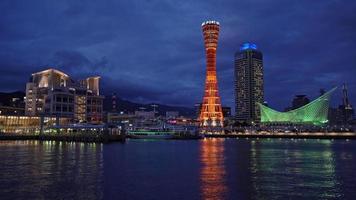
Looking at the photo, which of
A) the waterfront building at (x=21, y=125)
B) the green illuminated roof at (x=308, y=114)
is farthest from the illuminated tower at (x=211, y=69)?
the waterfront building at (x=21, y=125)

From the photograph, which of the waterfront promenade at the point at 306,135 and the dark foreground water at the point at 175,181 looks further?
the waterfront promenade at the point at 306,135

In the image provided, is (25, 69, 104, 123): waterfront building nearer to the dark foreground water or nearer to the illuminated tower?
the illuminated tower

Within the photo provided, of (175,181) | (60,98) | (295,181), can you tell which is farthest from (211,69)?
(175,181)

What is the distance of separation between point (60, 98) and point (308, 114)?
251 feet

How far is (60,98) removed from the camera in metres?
102

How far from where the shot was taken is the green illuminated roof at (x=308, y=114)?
121m

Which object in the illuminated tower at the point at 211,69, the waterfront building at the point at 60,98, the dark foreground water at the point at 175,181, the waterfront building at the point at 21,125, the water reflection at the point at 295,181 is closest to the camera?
the dark foreground water at the point at 175,181

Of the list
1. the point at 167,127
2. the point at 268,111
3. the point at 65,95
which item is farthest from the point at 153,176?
the point at 268,111

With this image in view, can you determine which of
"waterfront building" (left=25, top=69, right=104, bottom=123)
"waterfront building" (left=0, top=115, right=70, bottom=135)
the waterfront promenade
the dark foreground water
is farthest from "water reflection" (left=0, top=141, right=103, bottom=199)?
the waterfront promenade

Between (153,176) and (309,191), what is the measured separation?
921 cm

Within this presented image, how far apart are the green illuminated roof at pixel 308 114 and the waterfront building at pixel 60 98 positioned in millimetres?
60469

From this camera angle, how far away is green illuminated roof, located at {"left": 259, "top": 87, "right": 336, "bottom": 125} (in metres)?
121

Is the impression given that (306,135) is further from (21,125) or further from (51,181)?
(51,181)

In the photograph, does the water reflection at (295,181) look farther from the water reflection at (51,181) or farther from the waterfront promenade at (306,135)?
the waterfront promenade at (306,135)
